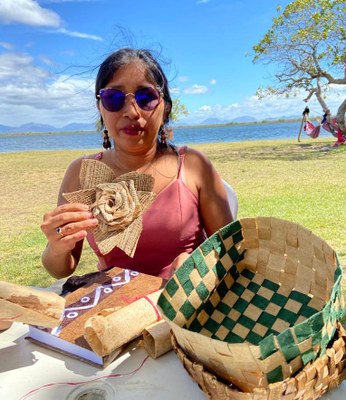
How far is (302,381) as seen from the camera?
75cm

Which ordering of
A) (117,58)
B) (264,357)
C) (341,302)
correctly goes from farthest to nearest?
(117,58), (341,302), (264,357)

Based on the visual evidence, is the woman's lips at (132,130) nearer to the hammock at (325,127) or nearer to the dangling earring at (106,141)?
the dangling earring at (106,141)

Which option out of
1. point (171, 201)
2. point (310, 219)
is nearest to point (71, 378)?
point (171, 201)

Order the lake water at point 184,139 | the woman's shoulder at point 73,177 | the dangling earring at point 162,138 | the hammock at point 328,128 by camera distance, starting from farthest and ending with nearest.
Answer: the lake water at point 184,139
the hammock at point 328,128
the dangling earring at point 162,138
the woman's shoulder at point 73,177

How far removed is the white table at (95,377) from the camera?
908 millimetres

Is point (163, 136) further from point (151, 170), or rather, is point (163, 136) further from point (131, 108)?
point (131, 108)

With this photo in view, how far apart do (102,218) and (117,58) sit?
2.71 ft

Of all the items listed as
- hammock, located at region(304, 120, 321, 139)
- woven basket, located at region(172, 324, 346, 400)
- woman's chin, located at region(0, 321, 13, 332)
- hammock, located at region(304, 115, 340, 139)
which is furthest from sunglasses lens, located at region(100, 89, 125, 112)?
hammock, located at region(304, 120, 321, 139)

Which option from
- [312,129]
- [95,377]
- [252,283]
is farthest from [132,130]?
[312,129]

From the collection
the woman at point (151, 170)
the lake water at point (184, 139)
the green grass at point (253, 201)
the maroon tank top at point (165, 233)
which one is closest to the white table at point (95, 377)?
the woman at point (151, 170)

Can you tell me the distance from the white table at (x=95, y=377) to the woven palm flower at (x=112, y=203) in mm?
324

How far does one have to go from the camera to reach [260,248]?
1179 mm

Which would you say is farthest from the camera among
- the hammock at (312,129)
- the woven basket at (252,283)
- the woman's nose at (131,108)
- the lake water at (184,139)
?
the lake water at (184,139)

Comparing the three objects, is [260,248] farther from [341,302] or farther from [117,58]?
[117,58]
